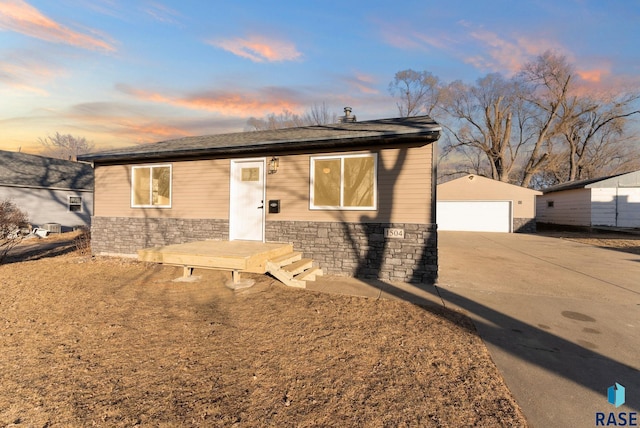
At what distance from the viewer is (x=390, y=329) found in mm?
3637

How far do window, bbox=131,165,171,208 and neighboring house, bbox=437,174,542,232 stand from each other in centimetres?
1694

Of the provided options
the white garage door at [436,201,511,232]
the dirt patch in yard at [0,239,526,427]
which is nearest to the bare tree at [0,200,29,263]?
the dirt patch in yard at [0,239,526,427]

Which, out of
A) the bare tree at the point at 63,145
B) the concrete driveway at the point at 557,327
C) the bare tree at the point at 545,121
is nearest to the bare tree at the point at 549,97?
the bare tree at the point at 545,121

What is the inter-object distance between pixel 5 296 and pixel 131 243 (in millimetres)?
3847

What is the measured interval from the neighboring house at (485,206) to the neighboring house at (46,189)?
2356 cm

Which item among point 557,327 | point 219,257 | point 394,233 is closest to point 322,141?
point 394,233

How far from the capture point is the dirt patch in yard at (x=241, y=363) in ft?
6.96

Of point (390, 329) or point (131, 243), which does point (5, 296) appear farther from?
point (390, 329)

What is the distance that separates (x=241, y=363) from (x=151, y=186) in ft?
24.4

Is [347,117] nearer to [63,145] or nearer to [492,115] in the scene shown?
[492,115]

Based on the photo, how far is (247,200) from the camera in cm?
748

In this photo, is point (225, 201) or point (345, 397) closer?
point (345, 397)

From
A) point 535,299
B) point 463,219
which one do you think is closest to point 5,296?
point 535,299

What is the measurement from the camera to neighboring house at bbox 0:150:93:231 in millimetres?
15625
